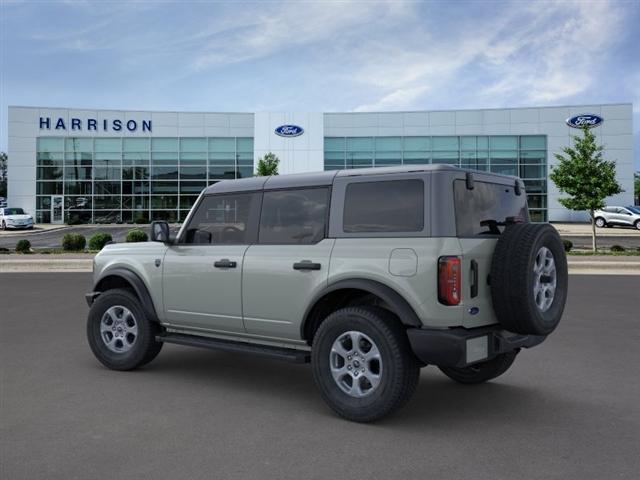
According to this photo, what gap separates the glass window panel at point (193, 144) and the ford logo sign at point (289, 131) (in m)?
5.74

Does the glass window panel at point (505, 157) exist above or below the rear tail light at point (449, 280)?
above

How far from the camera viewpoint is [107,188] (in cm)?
4659

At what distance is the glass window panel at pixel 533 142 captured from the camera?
46.0 m

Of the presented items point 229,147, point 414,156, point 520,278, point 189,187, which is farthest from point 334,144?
point 520,278

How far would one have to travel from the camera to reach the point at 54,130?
46.4m

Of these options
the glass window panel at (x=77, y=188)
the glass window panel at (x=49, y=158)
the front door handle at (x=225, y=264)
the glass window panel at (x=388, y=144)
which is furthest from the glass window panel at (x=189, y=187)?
the front door handle at (x=225, y=264)

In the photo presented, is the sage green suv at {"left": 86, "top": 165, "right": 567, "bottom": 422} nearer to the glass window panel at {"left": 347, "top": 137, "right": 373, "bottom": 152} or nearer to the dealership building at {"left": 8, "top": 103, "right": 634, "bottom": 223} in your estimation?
the dealership building at {"left": 8, "top": 103, "right": 634, "bottom": 223}

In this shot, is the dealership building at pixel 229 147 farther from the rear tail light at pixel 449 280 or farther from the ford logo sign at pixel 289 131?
the rear tail light at pixel 449 280

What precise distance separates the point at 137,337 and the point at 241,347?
140 centimetres

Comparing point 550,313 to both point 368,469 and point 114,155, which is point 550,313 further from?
point 114,155

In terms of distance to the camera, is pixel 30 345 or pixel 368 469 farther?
pixel 30 345

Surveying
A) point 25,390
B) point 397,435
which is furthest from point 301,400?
point 25,390

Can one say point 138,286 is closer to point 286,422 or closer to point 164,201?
point 286,422

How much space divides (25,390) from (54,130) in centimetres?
4560
